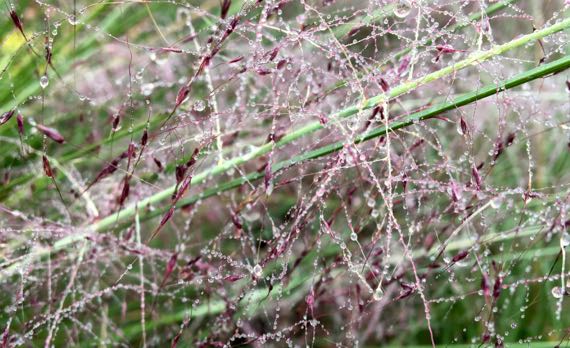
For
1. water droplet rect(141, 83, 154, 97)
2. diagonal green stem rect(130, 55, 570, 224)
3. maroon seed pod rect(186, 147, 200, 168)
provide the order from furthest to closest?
water droplet rect(141, 83, 154, 97) < maroon seed pod rect(186, 147, 200, 168) < diagonal green stem rect(130, 55, 570, 224)

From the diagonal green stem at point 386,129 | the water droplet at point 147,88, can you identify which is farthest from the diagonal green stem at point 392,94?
the water droplet at point 147,88

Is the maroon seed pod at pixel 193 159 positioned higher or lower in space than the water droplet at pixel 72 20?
lower

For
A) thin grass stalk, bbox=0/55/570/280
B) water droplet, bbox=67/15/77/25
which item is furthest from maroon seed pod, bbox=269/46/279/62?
water droplet, bbox=67/15/77/25

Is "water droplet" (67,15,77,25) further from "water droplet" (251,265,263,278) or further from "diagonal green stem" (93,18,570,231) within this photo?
"water droplet" (251,265,263,278)

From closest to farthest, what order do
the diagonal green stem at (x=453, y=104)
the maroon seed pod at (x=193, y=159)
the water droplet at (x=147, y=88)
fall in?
the diagonal green stem at (x=453, y=104) < the maroon seed pod at (x=193, y=159) < the water droplet at (x=147, y=88)

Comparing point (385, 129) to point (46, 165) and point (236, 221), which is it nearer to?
point (236, 221)

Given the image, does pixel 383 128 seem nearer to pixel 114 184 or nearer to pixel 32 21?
pixel 114 184

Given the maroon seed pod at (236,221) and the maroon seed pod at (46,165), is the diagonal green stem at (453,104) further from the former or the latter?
the maroon seed pod at (46,165)

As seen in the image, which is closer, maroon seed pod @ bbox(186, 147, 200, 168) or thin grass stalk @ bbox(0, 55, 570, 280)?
thin grass stalk @ bbox(0, 55, 570, 280)

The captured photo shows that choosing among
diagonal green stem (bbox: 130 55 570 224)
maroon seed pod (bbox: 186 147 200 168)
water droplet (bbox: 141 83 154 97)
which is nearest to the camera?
diagonal green stem (bbox: 130 55 570 224)

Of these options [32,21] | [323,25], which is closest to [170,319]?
[323,25]

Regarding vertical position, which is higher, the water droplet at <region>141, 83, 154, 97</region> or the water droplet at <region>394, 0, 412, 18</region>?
the water droplet at <region>141, 83, 154, 97</region>
